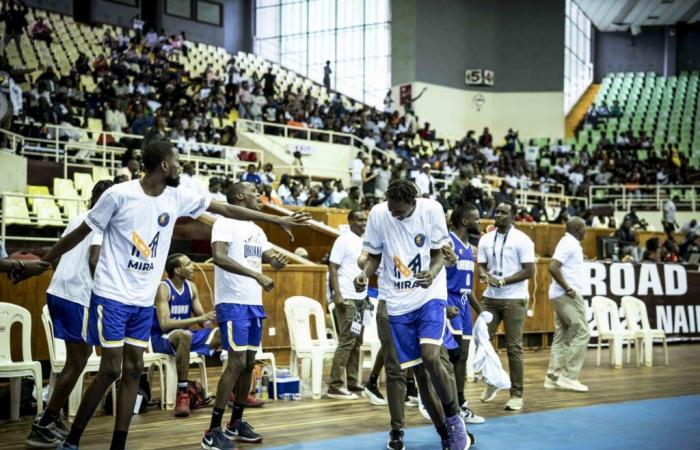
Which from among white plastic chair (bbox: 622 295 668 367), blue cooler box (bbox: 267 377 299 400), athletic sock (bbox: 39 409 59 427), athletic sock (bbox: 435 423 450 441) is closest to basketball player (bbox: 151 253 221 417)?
blue cooler box (bbox: 267 377 299 400)

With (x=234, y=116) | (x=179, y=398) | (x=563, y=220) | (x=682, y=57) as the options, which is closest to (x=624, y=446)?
(x=179, y=398)

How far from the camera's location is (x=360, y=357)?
10.1 metres

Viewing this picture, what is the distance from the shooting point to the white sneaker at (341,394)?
925 cm

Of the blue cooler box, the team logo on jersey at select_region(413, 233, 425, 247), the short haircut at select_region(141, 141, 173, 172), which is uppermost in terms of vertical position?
the short haircut at select_region(141, 141, 173, 172)

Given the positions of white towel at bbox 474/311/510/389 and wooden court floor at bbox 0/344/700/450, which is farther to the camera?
white towel at bbox 474/311/510/389

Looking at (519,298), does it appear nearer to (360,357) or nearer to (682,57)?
(360,357)

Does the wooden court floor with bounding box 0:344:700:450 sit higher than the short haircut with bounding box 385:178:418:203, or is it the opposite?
the short haircut with bounding box 385:178:418:203

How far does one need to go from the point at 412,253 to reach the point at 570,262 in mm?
4446

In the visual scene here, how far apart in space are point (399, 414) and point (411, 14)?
30149mm

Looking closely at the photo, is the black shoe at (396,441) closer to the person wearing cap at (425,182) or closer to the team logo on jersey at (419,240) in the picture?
the team logo on jersey at (419,240)

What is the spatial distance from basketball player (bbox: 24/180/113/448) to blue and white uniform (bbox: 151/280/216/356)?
189cm

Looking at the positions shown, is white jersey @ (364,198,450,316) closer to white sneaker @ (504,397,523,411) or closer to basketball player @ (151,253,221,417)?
basketball player @ (151,253,221,417)

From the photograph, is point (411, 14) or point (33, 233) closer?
point (33, 233)

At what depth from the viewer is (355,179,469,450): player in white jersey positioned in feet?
19.8
